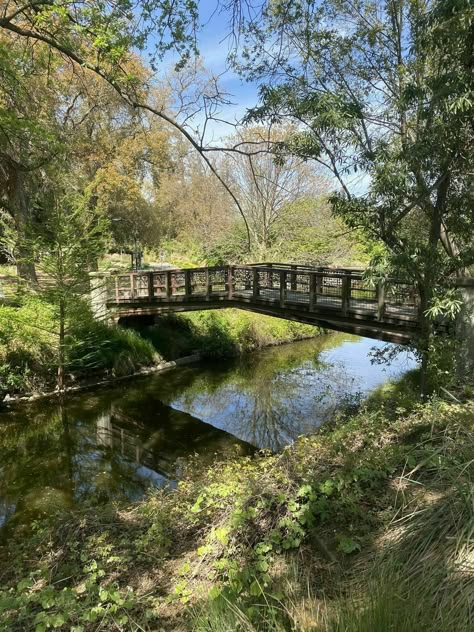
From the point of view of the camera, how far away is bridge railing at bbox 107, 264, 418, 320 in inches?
323

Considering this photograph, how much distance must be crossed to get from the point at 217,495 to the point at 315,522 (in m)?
1.02

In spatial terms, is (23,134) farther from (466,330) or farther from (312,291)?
(466,330)

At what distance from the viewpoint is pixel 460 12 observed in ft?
13.8

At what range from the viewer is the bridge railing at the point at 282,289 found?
8.20 metres

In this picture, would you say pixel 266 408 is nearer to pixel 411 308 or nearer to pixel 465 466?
pixel 411 308

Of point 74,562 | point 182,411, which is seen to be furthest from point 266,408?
point 74,562

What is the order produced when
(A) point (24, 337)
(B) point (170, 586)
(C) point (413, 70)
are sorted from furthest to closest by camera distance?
1. (A) point (24, 337)
2. (C) point (413, 70)
3. (B) point (170, 586)

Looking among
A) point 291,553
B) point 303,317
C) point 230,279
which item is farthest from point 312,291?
point 291,553

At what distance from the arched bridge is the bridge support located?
2.94ft

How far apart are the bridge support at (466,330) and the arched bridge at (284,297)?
89cm

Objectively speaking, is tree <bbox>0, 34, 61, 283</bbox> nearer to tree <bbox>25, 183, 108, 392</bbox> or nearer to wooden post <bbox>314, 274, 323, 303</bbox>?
tree <bbox>25, 183, 108, 392</bbox>

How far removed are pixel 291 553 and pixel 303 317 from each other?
7.64 metres

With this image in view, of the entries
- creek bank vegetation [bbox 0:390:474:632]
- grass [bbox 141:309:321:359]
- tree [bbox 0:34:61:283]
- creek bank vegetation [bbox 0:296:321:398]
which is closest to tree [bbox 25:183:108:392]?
creek bank vegetation [bbox 0:296:321:398]

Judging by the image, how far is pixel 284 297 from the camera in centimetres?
1027
